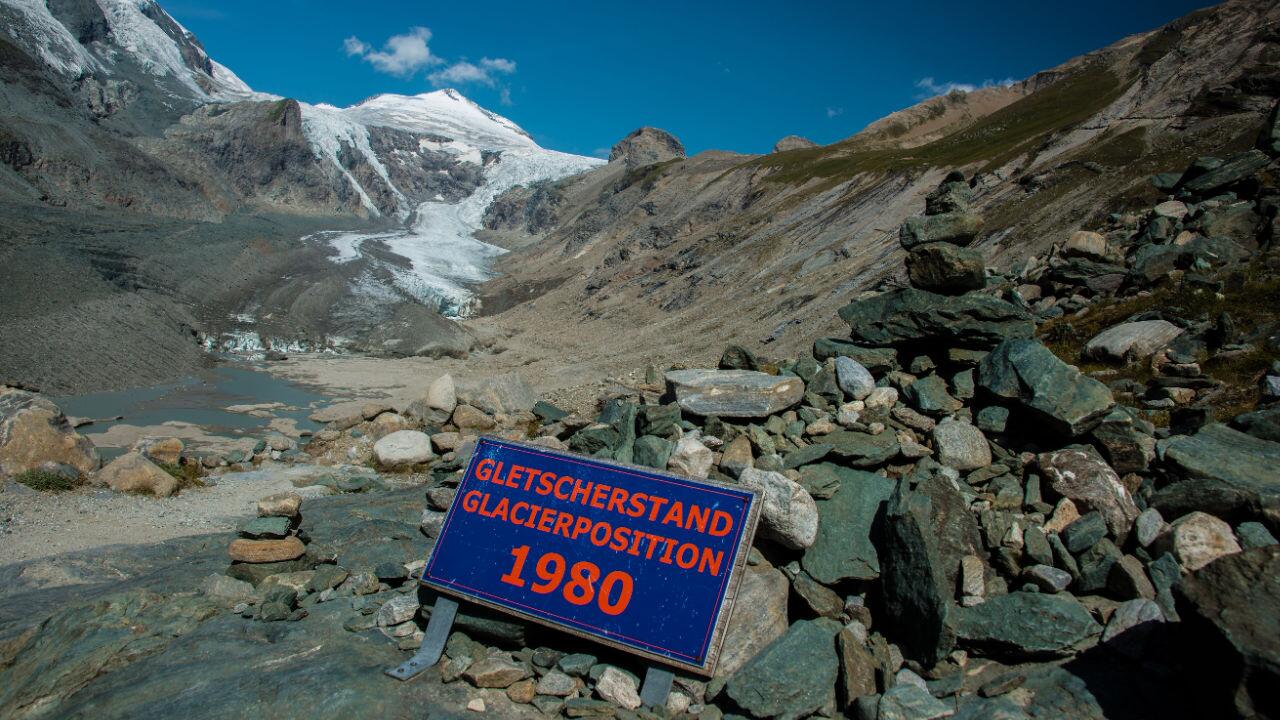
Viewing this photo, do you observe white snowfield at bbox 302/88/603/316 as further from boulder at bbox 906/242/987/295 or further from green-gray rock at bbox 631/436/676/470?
green-gray rock at bbox 631/436/676/470

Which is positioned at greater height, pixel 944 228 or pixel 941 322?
pixel 944 228

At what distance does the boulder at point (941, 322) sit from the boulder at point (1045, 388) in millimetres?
1020

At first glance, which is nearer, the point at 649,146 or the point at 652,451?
the point at 652,451

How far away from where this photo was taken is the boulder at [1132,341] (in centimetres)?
1001

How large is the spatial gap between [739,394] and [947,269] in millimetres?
4020

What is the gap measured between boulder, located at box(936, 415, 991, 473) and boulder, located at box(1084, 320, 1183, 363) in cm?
451

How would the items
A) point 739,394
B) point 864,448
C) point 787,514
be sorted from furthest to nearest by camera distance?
1. point 739,394
2. point 864,448
3. point 787,514

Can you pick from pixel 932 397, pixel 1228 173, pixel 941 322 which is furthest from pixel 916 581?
pixel 1228 173

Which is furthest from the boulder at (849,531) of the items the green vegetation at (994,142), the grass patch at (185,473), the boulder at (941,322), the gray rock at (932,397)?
the green vegetation at (994,142)

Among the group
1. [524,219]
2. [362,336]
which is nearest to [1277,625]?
[362,336]

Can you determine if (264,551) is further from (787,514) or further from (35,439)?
(35,439)

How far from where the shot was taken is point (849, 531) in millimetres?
6160

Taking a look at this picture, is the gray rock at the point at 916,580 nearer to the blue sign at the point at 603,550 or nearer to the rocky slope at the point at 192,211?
the blue sign at the point at 603,550

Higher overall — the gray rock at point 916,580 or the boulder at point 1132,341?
the boulder at point 1132,341
